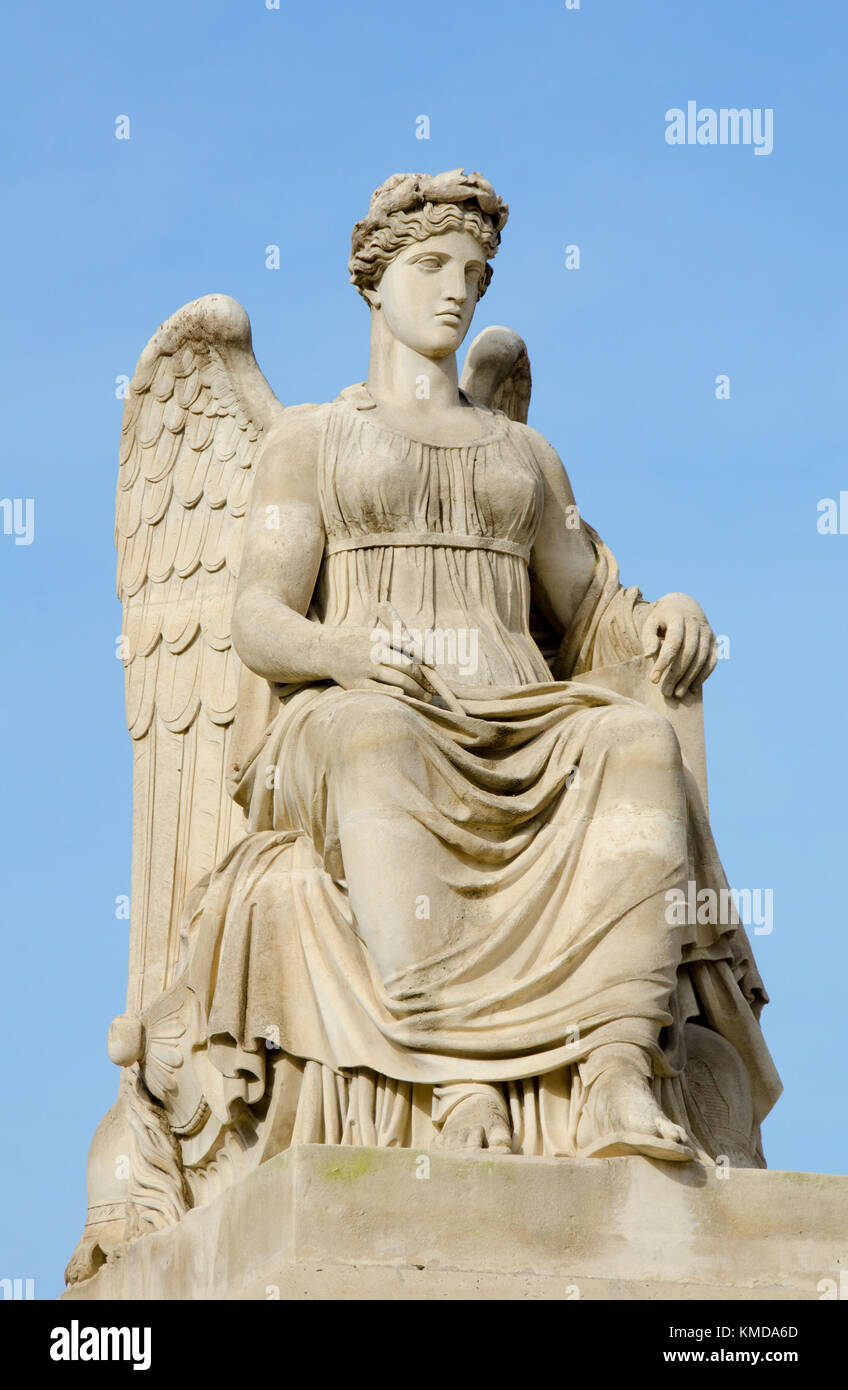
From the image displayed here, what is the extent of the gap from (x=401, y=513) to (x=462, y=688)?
0.80 metres

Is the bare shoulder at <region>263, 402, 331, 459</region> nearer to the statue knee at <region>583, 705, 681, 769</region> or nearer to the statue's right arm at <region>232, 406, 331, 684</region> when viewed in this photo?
the statue's right arm at <region>232, 406, 331, 684</region>

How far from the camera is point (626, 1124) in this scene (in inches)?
335

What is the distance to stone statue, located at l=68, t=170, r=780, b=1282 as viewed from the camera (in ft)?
29.3

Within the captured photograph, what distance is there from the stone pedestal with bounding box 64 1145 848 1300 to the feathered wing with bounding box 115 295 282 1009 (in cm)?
247

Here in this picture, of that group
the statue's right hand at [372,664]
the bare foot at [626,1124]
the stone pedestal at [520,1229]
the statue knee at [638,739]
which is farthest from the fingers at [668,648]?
the stone pedestal at [520,1229]

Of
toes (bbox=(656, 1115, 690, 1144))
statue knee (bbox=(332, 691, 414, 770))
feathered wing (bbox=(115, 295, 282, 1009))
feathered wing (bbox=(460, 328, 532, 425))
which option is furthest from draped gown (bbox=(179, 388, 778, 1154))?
feathered wing (bbox=(460, 328, 532, 425))

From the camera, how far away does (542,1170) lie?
27.5 feet

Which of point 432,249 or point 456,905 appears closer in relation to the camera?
point 456,905

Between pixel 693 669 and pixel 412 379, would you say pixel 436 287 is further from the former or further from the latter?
pixel 693 669

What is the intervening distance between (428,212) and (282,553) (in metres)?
1.40

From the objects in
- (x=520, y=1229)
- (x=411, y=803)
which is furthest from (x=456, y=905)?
(x=520, y=1229)
